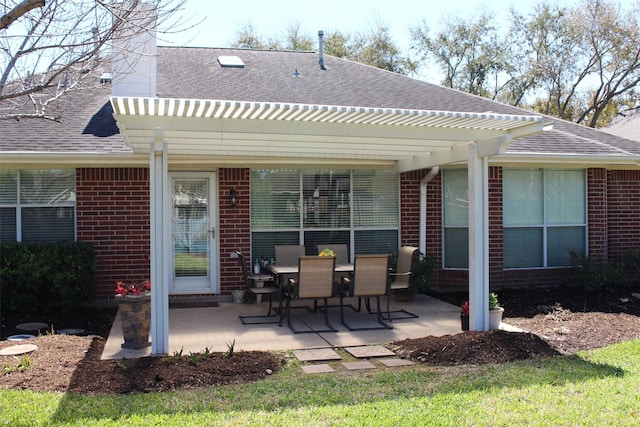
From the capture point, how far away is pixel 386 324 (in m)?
8.50

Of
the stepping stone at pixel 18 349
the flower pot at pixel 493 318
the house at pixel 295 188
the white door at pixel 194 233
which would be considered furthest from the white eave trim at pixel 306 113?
the white door at pixel 194 233

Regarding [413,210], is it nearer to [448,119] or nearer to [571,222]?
[571,222]

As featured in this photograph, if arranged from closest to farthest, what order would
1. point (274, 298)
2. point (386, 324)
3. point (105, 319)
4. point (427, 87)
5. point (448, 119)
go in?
point (448, 119) < point (386, 324) < point (105, 319) < point (274, 298) < point (427, 87)

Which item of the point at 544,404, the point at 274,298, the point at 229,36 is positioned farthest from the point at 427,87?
the point at 229,36

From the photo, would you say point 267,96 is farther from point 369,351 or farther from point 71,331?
point 369,351

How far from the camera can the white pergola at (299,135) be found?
20.5 feet

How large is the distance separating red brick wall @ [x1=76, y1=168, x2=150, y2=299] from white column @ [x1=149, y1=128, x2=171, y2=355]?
3693 millimetres

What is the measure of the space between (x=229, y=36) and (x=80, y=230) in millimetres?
27744

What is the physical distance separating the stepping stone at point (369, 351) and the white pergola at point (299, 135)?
135cm

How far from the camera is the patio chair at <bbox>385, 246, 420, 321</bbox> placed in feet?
30.1

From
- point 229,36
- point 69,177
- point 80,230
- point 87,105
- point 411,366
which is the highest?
point 229,36

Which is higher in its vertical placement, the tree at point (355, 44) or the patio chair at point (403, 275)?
the tree at point (355, 44)

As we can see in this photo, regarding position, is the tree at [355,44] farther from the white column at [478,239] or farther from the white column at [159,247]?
the white column at [159,247]

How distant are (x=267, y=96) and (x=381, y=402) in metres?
7.56
